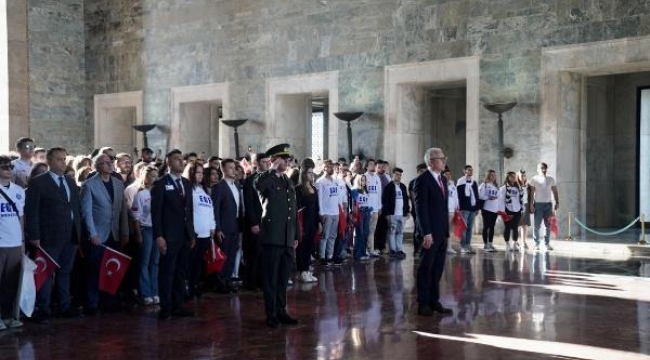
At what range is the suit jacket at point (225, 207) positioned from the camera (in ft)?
28.8

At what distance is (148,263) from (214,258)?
748mm

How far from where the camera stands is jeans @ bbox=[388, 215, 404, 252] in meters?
12.8

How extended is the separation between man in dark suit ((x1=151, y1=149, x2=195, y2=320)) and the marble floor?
302 mm

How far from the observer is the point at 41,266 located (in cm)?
733

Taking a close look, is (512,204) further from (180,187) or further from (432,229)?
(180,187)

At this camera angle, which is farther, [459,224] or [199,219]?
[459,224]

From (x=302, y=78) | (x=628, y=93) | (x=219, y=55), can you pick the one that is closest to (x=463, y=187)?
(x=302, y=78)

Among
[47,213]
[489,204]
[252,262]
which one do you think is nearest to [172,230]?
[47,213]

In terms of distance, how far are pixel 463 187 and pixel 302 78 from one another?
238 inches

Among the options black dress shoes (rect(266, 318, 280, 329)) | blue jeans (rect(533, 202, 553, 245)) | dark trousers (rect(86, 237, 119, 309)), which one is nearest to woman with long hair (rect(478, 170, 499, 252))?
blue jeans (rect(533, 202, 553, 245))

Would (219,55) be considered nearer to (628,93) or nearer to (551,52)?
(551,52)

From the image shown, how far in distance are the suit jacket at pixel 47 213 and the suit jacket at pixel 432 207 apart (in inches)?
138

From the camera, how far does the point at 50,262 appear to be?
7.34 m

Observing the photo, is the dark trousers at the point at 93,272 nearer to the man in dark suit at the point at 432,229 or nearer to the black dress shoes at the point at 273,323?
the black dress shoes at the point at 273,323
